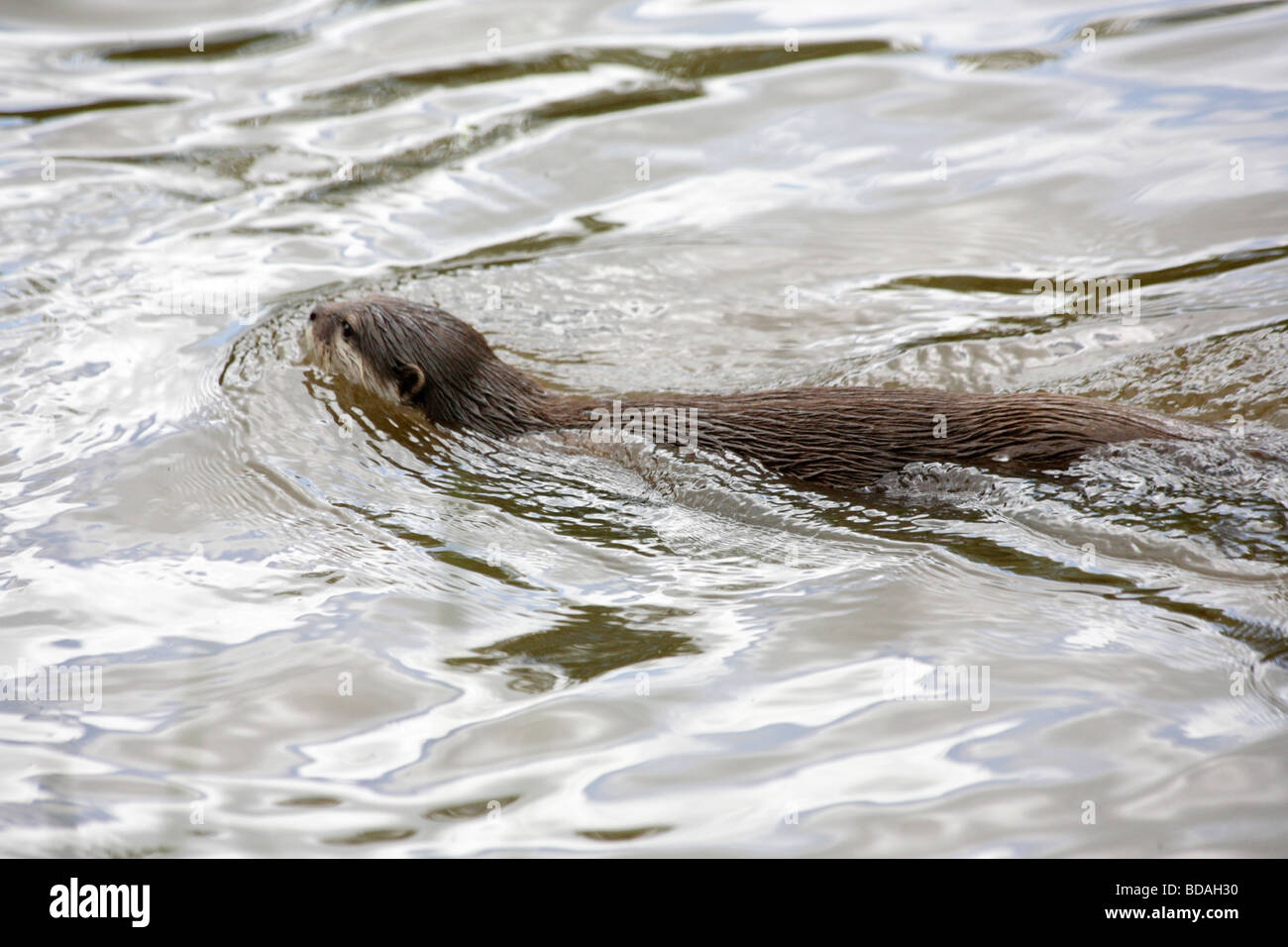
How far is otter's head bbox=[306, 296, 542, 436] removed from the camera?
4.49m

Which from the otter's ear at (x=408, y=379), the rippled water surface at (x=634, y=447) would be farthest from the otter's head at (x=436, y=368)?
the rippled water surface at (x=634, y=447)

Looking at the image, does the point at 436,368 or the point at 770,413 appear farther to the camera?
the point at 436,368

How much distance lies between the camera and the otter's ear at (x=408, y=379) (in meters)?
4.48

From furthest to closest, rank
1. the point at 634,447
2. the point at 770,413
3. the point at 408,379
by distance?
the point at 408,379 → the point at 634,447 → the point at 770,413

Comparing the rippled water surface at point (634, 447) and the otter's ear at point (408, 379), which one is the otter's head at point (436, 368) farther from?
the rippled water surface at point (634, 447)

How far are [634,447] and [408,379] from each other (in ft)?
3.15

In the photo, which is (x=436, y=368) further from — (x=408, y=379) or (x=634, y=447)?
(x=634, y=447)

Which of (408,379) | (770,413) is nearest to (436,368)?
(408,379)

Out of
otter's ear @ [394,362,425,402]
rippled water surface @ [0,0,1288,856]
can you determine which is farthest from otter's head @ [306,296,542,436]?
rippled water surface @ [0,0,1288,856]

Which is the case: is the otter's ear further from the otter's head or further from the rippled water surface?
the rippled water surface

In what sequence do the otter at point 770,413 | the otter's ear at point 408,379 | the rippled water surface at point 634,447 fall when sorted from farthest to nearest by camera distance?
the otter's ear at point 408,379 → the otter at point 770,413 → the rippled water surface at point 634,447

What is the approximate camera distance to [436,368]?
14.9 feet

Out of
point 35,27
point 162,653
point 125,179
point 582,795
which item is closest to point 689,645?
point 582,795
